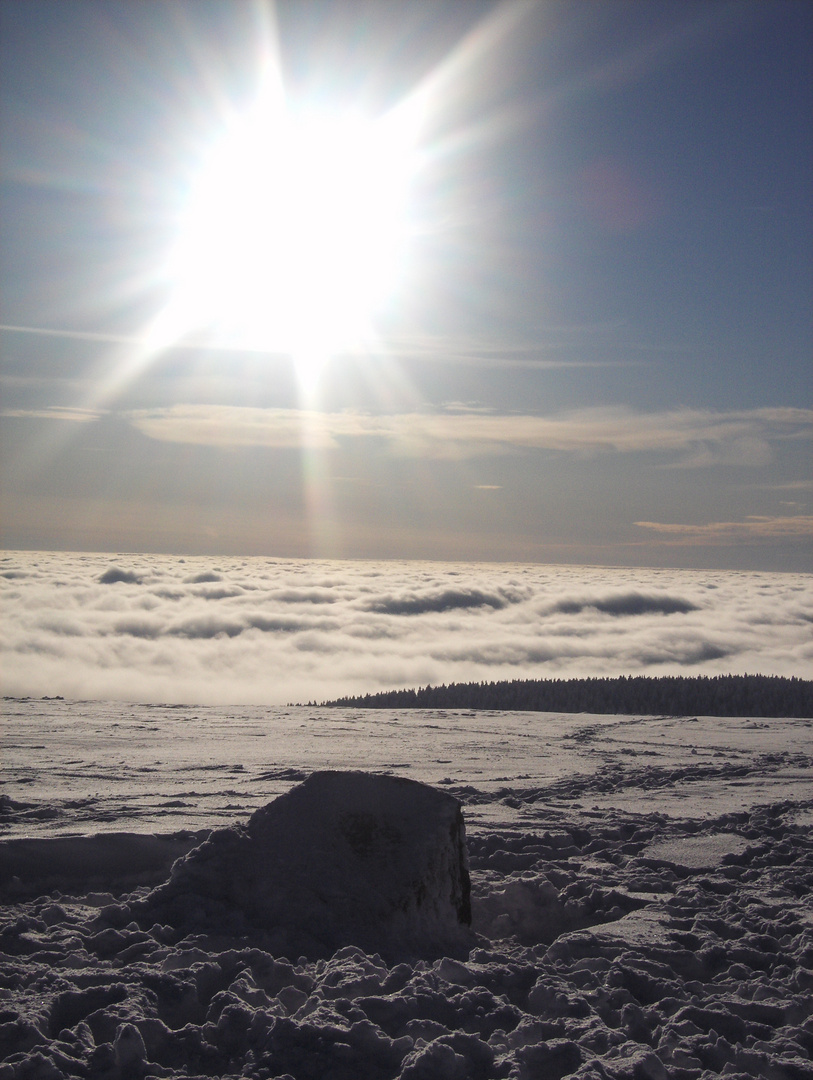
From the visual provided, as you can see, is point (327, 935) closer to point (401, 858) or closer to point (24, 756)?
point (401, 858)

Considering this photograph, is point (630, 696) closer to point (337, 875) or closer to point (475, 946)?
point (475, 946)

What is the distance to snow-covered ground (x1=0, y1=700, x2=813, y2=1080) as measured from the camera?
110 inches

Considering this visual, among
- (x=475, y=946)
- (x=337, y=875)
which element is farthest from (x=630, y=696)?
(x=337, y=875)

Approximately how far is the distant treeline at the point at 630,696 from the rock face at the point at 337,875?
13044 mm

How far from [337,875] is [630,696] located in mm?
15479

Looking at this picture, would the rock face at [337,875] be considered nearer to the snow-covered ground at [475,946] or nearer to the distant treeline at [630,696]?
the snow-covered ground at [475,946]

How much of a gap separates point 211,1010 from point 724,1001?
2.22 meters

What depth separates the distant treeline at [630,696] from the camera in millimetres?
17359

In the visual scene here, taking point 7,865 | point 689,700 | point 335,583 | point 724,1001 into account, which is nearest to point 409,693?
point 689,700

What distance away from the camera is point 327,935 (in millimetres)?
3801

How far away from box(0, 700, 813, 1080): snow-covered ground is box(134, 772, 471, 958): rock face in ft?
0.50

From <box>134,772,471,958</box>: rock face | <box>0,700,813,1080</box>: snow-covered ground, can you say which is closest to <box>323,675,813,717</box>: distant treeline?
<box>0,700,813,1080</box>: snow-covered ground

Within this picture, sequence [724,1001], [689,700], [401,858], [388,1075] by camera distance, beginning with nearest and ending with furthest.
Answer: [388,1075] < [724,1001] < [401,858] < [689,700]

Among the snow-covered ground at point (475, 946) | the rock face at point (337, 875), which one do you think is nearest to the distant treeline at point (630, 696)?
the snow-covered ground at point (475, 946)
